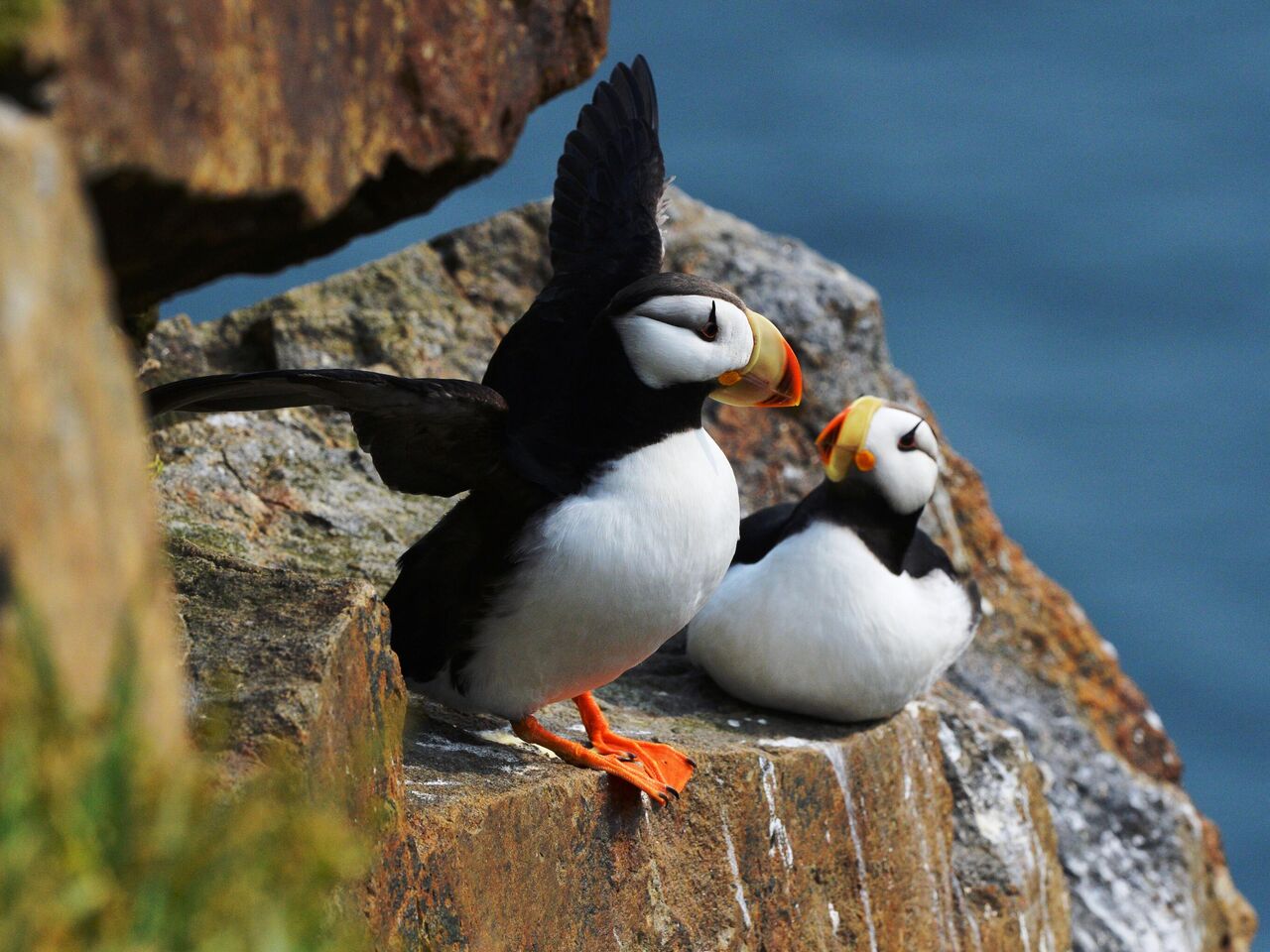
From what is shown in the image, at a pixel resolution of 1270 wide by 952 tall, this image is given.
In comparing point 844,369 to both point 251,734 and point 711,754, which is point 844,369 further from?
point 251,734

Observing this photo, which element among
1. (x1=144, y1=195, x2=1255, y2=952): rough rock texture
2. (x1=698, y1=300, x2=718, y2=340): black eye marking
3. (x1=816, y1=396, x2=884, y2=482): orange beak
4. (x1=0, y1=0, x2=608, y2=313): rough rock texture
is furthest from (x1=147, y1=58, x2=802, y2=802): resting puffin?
(x1=816, y1=396, x2=884, y2=482): orange beak

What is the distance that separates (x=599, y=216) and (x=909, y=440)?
3.78ft

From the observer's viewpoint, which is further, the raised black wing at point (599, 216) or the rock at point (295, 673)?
the raised black wing at point (599, 216)

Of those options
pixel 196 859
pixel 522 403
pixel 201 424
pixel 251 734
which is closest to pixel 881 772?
pixel 522 403

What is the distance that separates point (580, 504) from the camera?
396 centimetres

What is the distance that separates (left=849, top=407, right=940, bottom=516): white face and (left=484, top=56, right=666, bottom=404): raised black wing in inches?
33.8

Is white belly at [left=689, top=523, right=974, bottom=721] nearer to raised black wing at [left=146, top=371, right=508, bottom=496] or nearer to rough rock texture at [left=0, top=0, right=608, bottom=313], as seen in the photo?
raised black wing at [left=146, top=371, right=508, bottom=496]

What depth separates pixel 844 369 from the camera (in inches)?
279

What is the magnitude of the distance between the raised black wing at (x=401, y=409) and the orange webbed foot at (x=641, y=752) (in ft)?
2.19

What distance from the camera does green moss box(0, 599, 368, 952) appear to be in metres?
1.70

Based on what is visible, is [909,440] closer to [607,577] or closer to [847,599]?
[847,599]

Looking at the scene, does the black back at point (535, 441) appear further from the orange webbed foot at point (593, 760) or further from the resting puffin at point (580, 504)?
the orange webbed foot at point (593, 760)

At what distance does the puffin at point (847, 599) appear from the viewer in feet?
16.6

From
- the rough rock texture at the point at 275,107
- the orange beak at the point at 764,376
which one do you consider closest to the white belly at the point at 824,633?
the orange beak at the point at 764,376
